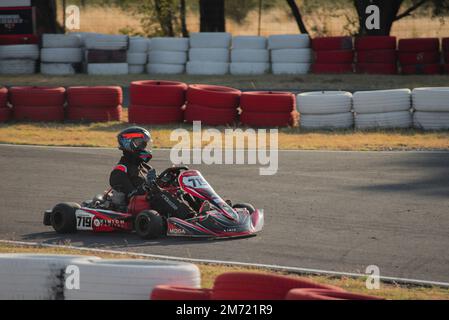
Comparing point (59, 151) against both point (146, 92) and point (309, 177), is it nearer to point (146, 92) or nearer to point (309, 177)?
point (146, 92)

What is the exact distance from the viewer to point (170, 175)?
985 cm

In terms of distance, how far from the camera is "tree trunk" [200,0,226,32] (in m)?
25.4

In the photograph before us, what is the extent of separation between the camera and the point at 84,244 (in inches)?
376

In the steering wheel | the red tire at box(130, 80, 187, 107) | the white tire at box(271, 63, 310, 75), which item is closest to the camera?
the steering wheel

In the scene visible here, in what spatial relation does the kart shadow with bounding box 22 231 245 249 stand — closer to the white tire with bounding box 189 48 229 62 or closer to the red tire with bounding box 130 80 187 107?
the red tire with bounding box 130 80 187 107

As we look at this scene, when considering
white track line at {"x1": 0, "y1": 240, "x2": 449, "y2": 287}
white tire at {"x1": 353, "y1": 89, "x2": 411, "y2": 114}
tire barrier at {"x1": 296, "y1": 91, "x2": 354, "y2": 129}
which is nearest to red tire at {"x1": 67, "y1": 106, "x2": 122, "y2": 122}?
tire barrier at {"x1": 296, "y1": 91, "x2": 354, "y2": 129}

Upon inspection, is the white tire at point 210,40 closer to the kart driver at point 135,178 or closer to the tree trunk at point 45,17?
the tree trunk at point 45,17

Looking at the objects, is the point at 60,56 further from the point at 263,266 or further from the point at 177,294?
the point at 177,294

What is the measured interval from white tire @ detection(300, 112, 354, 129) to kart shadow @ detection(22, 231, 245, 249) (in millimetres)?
7084

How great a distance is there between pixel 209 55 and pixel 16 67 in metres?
4.65

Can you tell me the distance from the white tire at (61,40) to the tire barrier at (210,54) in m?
2.72

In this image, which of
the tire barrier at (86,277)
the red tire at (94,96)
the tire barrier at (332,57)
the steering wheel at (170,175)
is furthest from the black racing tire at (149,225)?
the tire barrier at (332,57)

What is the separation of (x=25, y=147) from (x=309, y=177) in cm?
502

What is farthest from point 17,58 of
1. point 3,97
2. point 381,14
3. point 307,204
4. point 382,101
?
point 307,204
